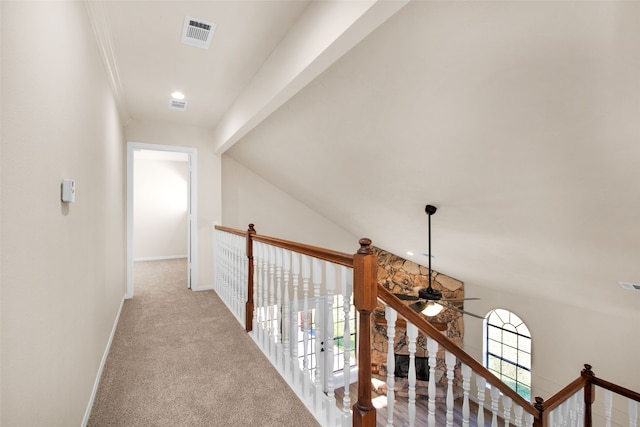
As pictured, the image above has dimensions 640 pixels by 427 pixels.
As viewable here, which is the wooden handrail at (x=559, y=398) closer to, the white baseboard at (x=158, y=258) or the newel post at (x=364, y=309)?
the newel post at (x=364, y=309)

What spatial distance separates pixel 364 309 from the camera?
1402 mm

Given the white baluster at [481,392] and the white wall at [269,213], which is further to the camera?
the white wall at [269,213]

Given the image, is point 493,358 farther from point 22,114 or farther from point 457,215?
point 22,114

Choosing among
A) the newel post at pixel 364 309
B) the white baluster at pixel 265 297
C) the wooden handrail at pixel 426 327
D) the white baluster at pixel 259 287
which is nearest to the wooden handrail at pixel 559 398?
the wooden handrail at pixel 426 327

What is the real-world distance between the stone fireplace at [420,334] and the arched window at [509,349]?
25.0 inches

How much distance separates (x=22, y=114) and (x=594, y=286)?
510 centimetres

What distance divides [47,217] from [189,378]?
155 cm

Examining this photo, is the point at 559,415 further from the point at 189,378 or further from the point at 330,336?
the point at 189,378

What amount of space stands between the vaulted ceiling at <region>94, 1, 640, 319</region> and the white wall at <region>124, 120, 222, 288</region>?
0.48 m

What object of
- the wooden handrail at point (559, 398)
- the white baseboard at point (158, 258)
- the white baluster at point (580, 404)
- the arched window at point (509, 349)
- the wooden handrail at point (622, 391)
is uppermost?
the white baseboard at point (158, 258)

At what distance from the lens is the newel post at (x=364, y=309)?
4.52 feet

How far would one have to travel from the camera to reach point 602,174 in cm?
196

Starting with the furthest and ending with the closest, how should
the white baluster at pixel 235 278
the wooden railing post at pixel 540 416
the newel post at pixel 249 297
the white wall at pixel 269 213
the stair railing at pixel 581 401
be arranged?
the white wall at pixel 269 213 < the white baluster at pixel 235 278 < the newel post at pixel 249 297 < the stair railing at pixel 581 401 < the wooden railing post at pixel 540 416

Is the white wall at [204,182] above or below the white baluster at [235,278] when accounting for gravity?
above
